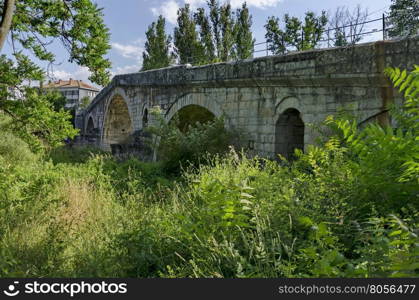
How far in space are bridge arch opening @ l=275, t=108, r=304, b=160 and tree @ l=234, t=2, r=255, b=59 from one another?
15.7m

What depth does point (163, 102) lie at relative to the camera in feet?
→ 48.8

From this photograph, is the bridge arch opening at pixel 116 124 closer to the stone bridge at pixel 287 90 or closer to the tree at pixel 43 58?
the stone bridge at pixel 287 90

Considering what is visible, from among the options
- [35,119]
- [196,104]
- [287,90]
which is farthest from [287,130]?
[35,119]

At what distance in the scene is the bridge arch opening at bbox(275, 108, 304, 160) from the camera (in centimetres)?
870

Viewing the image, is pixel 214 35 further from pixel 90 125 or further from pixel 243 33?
pixel 90 125

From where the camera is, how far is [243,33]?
2511 cm

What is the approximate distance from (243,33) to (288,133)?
58.7 feet

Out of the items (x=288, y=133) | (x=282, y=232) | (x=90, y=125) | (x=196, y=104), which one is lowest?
(x=282, y=232)

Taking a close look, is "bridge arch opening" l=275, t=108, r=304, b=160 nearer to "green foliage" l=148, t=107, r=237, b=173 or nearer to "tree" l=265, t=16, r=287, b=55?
"green foliage" l=148, t=107, r=237, b=173

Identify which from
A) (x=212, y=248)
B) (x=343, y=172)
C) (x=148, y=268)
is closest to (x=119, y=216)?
(x=148, y=268)

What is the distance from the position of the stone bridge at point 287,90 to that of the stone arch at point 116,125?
11.8 m

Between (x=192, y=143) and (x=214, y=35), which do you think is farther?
(x=214, y=35)

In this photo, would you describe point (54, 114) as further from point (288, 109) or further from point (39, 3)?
point (288, 109)

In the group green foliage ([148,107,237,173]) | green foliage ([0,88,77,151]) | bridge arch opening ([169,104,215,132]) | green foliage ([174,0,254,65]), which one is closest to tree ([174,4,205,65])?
green foliage ([174,0,254,65])
